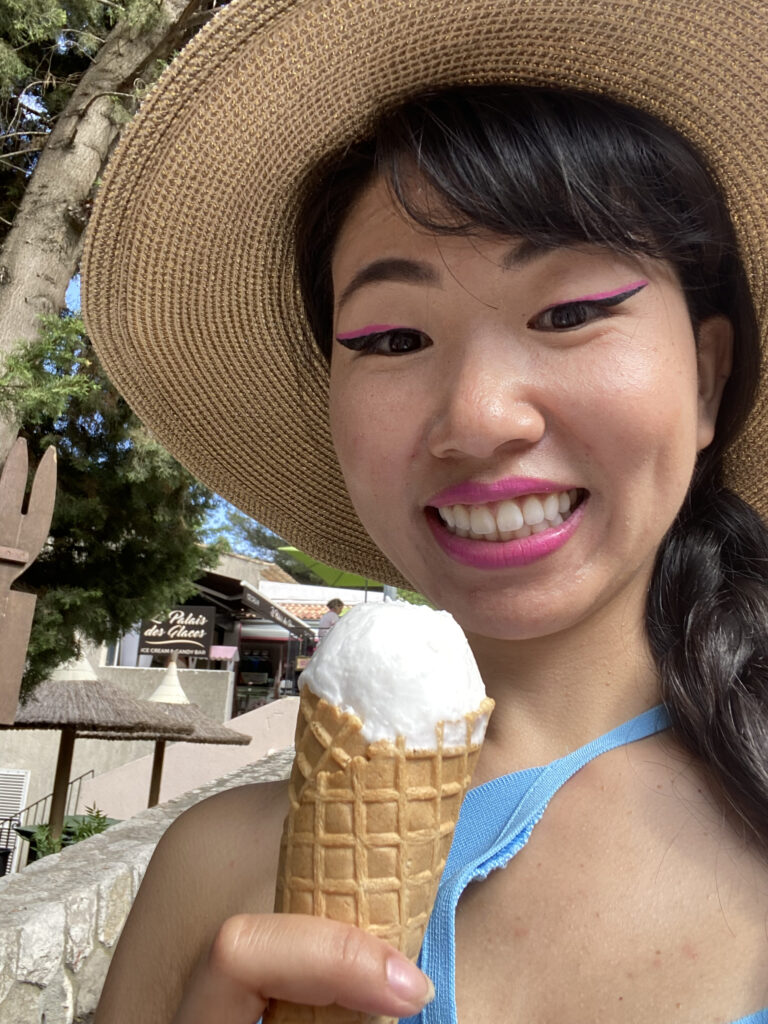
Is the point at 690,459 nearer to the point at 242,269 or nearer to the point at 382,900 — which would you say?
the point at 382,900

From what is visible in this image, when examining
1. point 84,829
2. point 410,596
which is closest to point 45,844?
point 84,829

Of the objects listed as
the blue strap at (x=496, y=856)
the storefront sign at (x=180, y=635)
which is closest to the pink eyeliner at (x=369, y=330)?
the blue strap at (x=496, y=856)

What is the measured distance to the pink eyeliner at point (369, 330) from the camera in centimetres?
140

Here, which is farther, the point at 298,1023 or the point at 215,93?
the point at 215,93

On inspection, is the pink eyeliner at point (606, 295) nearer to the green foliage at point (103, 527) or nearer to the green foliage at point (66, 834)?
the green foliage at point (103, 527)

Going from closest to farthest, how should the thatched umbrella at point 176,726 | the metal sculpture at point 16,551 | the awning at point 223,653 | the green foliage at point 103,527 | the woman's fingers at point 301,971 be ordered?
the woman's fingers at point 301,971
the metal sculpture at point 16,551
the green foliage at point 103,527
the thatched umbrella at point 176,726
the awning at point 223,653

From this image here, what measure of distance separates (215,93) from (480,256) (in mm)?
696

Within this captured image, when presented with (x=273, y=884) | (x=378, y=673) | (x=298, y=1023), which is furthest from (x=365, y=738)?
(x=273, y=884)

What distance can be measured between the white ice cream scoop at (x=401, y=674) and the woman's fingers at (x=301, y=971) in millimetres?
224

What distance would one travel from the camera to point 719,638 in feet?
4.68

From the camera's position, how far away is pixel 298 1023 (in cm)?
95

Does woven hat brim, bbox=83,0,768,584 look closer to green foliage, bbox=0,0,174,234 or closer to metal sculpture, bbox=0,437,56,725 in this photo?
metal sculpture, bbox=0,437,56,725

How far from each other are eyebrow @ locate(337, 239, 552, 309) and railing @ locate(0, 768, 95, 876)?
31.1 ft

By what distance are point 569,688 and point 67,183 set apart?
5583 millimetres
